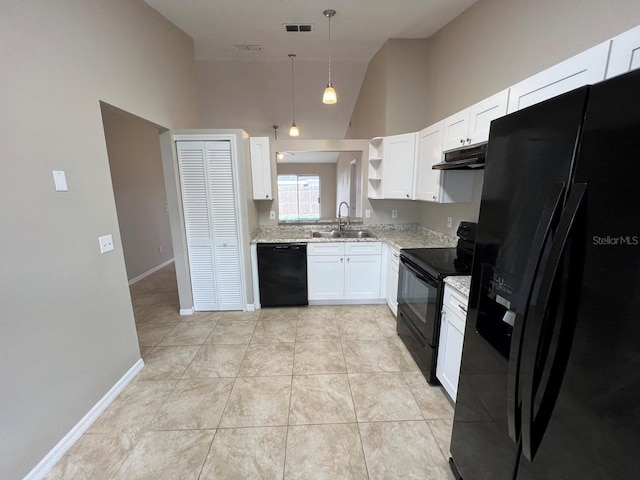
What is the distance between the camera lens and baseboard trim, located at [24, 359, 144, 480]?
146cm

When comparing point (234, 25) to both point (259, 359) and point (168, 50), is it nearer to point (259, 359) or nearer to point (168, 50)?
point (168, 50)

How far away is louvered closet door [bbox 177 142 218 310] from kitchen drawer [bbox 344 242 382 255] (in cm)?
169

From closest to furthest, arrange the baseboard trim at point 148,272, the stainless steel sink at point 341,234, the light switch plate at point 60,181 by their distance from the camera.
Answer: the light switch plate at point 60,181 < the stainless steel sink at point 341,234 < the baseboard trim at point 148,272

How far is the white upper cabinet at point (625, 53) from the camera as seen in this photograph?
931mm

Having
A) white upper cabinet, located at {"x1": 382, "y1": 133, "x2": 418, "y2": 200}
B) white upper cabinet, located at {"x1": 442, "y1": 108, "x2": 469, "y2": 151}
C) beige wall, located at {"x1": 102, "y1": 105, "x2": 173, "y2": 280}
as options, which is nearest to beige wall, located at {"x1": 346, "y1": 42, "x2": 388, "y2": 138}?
white upper cabinet, located at {"x1": 382, "y1": 133, "x2": 418, "y2": 200}

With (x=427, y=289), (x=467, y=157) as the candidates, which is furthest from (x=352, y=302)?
(x=467, y=157)

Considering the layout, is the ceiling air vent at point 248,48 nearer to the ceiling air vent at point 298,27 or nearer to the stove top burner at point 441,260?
the ceiling air vent at point 298,27

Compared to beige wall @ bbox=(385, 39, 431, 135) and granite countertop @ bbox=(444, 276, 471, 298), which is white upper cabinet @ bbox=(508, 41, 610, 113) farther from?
beige wall @ bbox=(385, 39, 431, 135)

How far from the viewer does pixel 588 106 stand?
2.36ft

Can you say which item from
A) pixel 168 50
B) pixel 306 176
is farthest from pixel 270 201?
pixel 306 176

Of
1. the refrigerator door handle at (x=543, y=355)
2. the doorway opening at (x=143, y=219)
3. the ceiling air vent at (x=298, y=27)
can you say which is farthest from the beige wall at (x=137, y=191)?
the refrigerator door handle at (x=543, y=355)

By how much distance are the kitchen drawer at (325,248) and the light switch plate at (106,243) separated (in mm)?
1947

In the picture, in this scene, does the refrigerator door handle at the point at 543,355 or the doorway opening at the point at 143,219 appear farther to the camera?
the doorway opening at the point at 143,219

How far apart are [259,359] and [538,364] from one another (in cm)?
219
